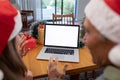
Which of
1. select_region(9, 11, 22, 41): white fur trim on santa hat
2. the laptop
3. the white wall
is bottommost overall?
the laptop

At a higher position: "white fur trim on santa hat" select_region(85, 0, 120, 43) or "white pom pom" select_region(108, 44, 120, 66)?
"white fur trim on santa hat" select_region(85, 0, 120, 43)

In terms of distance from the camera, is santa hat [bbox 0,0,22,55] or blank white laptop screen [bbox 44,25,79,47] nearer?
santa hat [bbox 0,0,22,55]

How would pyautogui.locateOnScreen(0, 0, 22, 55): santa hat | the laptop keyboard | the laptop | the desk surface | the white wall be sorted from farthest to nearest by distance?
the white wall → the laptop → the laptop keyboard → the desk surface → pyautogui.locateOnScreen(0, 0, 22, 55): santa hat

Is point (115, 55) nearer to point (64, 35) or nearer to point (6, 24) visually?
point (6, 24)

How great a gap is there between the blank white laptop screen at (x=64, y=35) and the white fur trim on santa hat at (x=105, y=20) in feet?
2.97

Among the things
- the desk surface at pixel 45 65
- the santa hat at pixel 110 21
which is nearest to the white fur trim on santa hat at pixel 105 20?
the santa hat at pixel 110 21

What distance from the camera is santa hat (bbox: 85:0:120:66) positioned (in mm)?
754

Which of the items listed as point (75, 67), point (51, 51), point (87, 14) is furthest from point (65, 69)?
point (87, 14)

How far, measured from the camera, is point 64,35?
175 centimetres

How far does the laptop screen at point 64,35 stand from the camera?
1748mm

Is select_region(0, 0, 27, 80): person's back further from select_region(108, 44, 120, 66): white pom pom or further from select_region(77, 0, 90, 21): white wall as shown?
select_region(77, 0, 90, 21): white wall

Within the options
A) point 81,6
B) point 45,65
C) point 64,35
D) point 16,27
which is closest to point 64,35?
point 64,35

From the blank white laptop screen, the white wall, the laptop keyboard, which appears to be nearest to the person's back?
the laptop keyboard

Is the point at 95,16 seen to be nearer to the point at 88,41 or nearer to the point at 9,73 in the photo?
the point at 88,41
